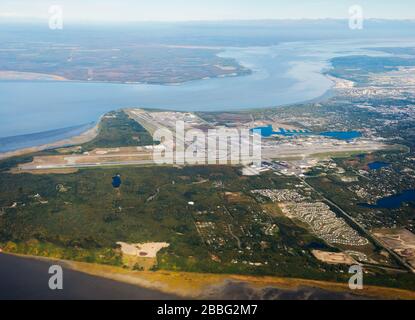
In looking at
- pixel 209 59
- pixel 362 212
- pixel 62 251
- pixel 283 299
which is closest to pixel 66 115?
pixel 62 251

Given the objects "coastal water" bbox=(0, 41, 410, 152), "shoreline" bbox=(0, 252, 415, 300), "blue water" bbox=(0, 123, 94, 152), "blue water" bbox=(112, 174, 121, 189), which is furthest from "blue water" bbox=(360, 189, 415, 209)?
"coastal water" bbox=(0, 41, 410, 152)

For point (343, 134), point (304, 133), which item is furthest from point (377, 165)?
point (304, 133)

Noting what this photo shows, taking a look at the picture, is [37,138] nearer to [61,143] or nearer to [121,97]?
[61,143]

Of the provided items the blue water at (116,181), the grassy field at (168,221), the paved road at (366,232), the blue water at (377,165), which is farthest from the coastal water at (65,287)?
the blue water at (377,165)

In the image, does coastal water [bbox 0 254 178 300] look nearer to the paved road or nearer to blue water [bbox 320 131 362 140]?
the paved road

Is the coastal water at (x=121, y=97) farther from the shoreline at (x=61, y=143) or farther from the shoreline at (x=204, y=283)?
the shoreline at (x=204, y=283)
